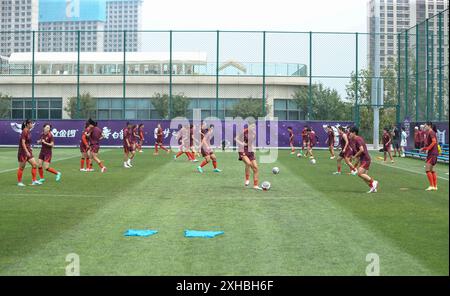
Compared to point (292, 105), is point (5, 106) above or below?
below

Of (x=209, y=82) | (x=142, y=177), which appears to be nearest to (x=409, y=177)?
(x=142, y=177)

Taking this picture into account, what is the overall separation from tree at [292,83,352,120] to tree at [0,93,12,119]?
28.7m

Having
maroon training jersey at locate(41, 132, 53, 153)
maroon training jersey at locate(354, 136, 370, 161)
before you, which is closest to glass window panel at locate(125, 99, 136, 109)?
maroon training jersey at locate(41, 132, 53, 153)

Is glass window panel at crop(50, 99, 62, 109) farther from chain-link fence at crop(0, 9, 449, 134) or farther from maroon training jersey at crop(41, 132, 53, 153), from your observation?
maroon training jersey at crop(41, 132, 53, 153)

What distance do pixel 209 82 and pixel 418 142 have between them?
27.3 metres

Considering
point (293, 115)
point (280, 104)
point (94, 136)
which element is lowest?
point (94, 136)

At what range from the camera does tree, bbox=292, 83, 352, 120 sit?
5253cm

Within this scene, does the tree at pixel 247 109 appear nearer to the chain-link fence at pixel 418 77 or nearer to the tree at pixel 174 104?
the tree at pixel 174 104

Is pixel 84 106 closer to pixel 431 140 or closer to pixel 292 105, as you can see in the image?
pixel 292 105

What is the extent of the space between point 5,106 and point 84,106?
7630 millimetres

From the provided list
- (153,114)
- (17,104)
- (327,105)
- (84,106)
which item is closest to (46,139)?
(327,105)

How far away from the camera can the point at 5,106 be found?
203ft

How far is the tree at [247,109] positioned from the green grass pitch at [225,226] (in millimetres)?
37603

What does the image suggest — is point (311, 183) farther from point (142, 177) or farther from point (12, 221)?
point (12, 221)
